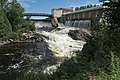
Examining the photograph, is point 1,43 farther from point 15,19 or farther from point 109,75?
point 109,75

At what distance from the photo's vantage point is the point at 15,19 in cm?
4809

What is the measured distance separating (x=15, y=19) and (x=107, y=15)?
37.2 metres

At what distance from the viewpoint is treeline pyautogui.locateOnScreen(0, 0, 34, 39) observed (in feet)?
146

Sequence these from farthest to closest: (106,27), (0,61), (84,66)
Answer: (0,61)
(106,27)
(84,66)

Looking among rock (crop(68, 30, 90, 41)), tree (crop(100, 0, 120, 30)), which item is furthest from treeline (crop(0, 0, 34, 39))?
tree (crop(100, 0, 120, 30))

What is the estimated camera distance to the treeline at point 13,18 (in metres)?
44.4

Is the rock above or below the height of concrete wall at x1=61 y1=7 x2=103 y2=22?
below

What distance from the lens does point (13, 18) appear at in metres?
48.2

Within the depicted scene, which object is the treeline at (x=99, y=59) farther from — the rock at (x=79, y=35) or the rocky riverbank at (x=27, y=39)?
the rocky riverbank at (x=27, y=39)

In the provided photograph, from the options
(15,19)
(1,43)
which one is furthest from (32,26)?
(1,43)

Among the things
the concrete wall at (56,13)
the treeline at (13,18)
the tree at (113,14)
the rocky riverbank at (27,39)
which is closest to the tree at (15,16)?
the treeline at (13,18)

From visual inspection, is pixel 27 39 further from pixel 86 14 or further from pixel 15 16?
pixel 86 14

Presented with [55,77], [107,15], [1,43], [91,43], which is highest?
[107,15]

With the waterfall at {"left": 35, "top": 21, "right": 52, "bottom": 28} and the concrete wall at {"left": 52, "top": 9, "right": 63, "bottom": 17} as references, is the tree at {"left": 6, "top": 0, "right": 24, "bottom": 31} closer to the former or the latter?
the waterfall at {"left": 35, "top": 21, "right": 52, "bottom": 28}
